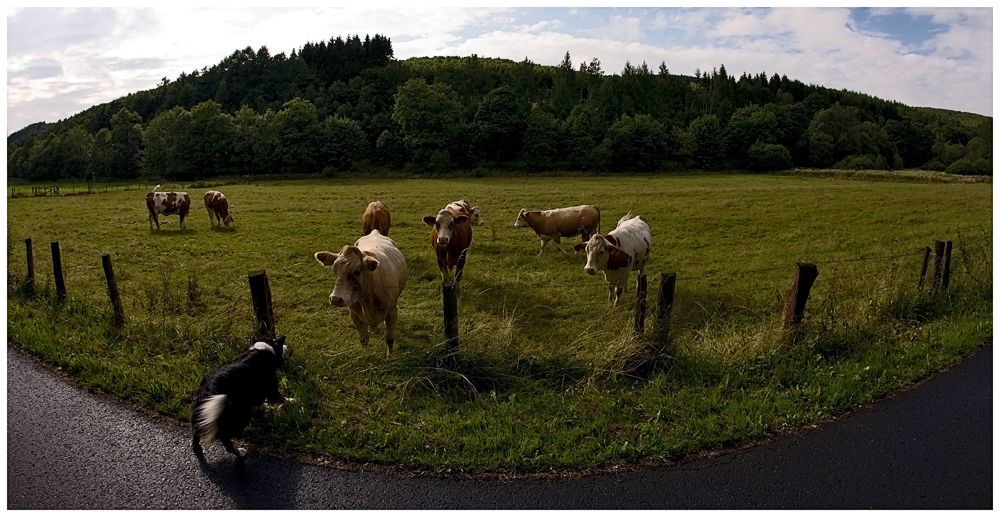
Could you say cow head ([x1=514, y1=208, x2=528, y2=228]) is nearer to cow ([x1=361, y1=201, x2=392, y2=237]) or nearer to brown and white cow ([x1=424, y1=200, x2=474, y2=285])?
cow ([x1=361, y1=201, x2=392, y2=237])

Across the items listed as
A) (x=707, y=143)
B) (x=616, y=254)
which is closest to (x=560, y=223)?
(x=616, y=254)

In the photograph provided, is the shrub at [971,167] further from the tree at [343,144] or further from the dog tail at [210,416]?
the dog tail at [210,416]

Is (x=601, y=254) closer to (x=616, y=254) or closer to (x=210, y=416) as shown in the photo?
(x=616, y=254)

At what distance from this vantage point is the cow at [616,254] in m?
11.0

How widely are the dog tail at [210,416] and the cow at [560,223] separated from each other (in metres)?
12.4

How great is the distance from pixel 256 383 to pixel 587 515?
345 cm

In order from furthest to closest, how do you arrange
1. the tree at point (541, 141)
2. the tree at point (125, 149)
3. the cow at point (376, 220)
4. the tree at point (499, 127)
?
the tree at point (499, 127)
the tree at point (125, 149)
the tree at point (541, 141)
the cow at point (376, 220)

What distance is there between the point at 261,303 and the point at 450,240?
19.6 ft

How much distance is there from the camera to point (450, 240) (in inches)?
503

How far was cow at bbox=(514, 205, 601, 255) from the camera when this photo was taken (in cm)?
1728

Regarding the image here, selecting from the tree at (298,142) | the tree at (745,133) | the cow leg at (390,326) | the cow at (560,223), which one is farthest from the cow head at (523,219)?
the tree at (745,133)

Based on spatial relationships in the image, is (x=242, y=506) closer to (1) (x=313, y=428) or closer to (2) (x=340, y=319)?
(1) (x=313, y=428)

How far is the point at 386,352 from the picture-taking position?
812cm

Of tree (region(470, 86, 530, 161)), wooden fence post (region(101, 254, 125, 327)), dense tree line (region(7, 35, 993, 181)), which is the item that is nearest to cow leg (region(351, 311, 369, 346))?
wooden fence post (region(101, 254, 125, 327))
